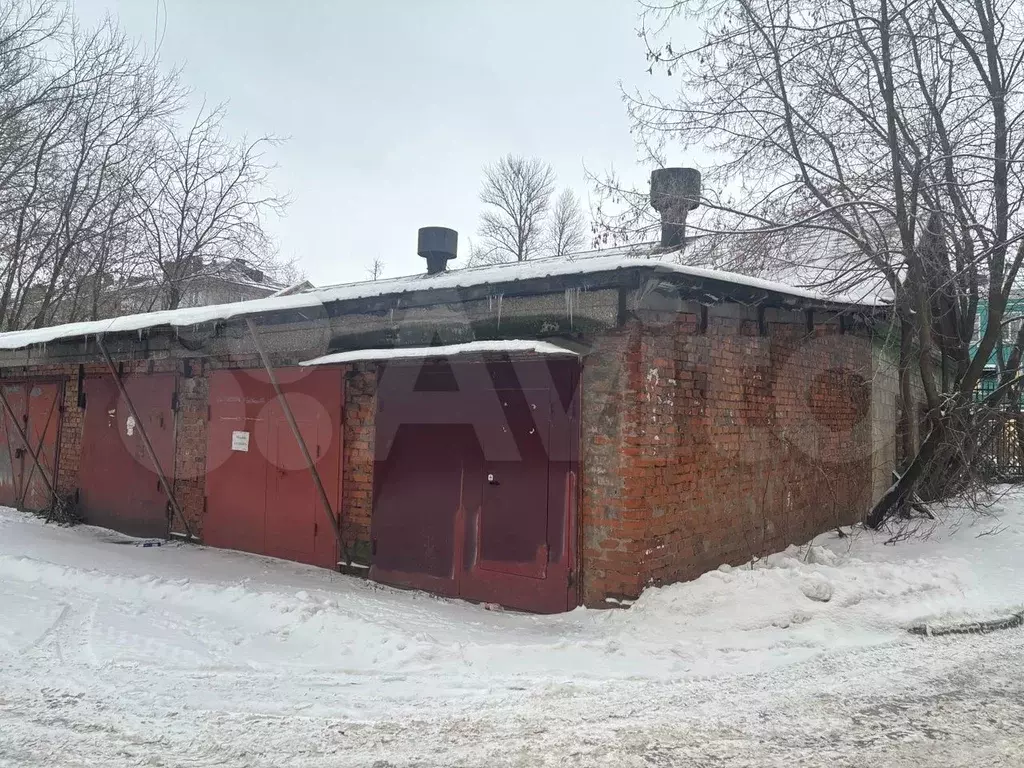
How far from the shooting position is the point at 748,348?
6266 mm

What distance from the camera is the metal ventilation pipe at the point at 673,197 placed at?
26.9ft

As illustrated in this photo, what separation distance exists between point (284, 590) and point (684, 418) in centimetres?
350

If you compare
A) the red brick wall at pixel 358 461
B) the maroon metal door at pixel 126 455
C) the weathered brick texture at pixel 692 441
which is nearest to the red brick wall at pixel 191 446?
the weathered brick texture at pixel 692 441

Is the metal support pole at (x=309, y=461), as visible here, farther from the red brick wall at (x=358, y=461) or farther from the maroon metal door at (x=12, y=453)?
the maroon metal door at (x=12, y=453)

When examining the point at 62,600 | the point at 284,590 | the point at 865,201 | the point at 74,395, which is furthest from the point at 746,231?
the point at 74,395

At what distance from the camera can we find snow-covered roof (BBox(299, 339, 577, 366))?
4.93 m

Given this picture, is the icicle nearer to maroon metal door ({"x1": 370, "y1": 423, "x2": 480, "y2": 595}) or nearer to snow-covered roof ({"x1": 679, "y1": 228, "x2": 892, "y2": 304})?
maroon metal door ({"x1": 370, "y1": 423, "x2": 480, "y2": 595})

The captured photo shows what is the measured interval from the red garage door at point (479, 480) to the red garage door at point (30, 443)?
6127 mm

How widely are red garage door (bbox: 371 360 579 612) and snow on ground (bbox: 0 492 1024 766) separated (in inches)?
9.8

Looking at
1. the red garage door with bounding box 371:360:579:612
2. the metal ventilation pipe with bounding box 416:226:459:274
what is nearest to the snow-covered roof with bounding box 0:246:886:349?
the red garage door with bounding box 371:360:579:612

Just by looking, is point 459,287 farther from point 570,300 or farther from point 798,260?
point 798,260

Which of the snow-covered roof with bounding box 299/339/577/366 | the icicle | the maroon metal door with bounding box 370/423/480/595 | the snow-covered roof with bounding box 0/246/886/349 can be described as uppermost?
the snow-covered roof with bounding box 0/246/886/349

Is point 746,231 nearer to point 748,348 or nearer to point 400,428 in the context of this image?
point 748,348

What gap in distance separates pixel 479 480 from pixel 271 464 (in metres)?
2.64
